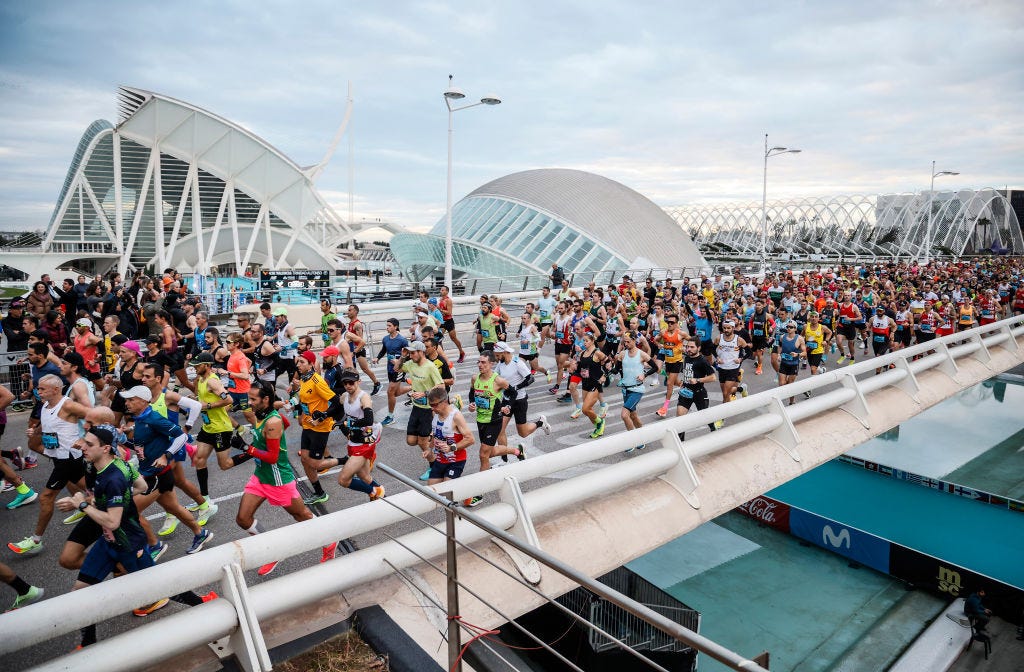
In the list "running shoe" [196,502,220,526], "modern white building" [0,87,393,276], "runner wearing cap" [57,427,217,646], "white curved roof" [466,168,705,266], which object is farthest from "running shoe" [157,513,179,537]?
"modern white building" [0,87,393,276]

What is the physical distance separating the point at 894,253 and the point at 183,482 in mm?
104469

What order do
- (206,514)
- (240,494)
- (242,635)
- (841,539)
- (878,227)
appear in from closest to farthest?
1. (242,635)
2. (206,514)
3. (240,494)
4. (841,539)
5. (878,227)

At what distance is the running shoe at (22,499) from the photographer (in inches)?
270

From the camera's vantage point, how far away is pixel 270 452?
217 inches

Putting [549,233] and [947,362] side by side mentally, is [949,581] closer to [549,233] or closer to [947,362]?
[947,362]

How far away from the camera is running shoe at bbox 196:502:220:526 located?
6320 millimetres

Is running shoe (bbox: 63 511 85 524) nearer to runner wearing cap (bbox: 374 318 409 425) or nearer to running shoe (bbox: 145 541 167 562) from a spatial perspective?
running shoe (bbox: 145 541 167 562)

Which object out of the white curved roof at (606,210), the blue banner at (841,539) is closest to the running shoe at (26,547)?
the blue banner at (841,539)

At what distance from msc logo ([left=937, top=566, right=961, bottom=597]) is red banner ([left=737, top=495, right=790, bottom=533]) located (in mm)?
3039

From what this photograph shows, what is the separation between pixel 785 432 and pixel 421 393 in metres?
4.61

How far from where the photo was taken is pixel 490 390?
723 centimetres

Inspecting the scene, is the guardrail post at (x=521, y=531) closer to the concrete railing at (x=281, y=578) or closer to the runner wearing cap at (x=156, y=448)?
the concrete railing at (x=281, y=578)

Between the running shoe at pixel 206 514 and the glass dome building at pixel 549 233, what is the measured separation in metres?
26.1

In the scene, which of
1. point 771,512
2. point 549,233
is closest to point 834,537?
point 771,512
